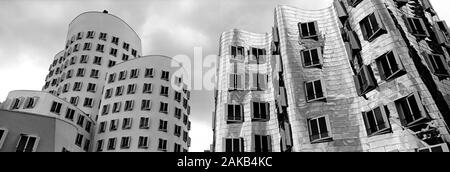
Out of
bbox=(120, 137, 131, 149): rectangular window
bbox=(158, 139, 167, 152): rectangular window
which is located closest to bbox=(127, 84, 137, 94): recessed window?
bbox=(120, 137, 131, 149): rectangular window

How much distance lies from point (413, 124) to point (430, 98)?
1.82m

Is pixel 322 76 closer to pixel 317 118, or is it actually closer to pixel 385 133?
pixel 317 118

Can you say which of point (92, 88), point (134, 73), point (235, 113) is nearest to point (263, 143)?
point (235, 113)

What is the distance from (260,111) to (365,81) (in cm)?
879

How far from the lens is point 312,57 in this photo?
78.4ft

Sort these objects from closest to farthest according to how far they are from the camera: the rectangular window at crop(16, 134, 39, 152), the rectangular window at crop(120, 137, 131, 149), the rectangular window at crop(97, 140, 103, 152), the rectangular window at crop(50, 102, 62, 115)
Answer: the rectangular window at crop(16, 134, 39, 152)
the rectangular window at crop(120, 137, 131, 149)
the rectangular window at crop(50, 102, 62, 115)
the rectangular window at crop(97, 140, 103, 152)

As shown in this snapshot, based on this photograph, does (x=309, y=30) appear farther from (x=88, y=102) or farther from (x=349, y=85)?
(x=88, y=102)

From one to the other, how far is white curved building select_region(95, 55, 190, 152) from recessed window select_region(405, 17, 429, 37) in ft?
111

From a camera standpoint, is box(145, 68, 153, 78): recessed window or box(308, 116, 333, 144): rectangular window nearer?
box(308, 116, 333, 144): rectangular window

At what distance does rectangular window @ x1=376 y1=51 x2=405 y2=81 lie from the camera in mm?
17953

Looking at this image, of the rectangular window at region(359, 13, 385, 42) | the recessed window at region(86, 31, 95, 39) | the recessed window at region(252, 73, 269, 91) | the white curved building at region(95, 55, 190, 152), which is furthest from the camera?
the recessed window at region(86, 31, 95, 39)

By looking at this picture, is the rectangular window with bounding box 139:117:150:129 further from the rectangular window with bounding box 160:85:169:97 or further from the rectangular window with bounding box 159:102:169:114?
the rectangular window with bounding box 160:85:169:97
